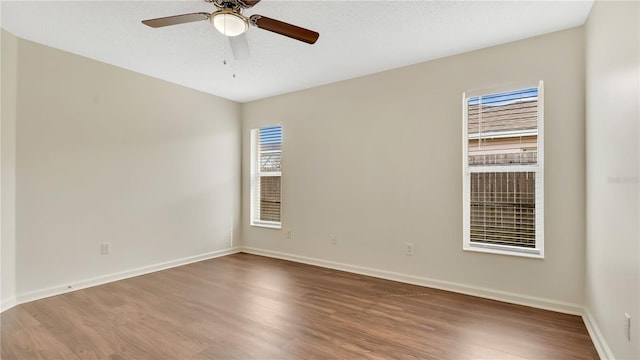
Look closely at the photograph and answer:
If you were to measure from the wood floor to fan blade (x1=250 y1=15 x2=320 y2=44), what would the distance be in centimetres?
227

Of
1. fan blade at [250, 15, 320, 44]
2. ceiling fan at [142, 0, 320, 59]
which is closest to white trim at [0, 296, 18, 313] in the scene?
ceiling fan at [142, 0, 320, 59]

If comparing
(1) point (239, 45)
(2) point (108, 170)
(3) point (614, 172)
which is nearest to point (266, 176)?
(2) point (108, 170)

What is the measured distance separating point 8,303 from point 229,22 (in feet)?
10.7

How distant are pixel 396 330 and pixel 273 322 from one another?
39.5 inches

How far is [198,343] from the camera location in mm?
2264

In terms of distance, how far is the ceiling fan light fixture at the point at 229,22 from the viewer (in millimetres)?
2184

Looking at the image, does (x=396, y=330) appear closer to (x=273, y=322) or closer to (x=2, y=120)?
(x=273, y=322)

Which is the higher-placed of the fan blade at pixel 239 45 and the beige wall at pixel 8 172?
the fan blade at pixel 239 45

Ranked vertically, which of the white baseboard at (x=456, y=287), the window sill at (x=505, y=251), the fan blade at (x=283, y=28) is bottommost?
the white baseboard at (x=456, y=287)

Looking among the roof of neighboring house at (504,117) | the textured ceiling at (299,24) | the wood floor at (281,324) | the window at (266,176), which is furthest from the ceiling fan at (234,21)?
the window at (266,176)

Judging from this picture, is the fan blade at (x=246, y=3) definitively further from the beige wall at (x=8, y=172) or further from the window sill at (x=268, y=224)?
the window sill at (x=268, y=224)

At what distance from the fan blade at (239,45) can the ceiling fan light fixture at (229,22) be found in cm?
15

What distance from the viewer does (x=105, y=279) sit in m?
3.67

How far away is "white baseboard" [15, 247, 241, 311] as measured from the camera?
3.11 metres
